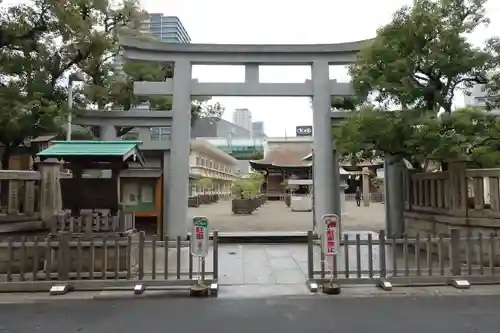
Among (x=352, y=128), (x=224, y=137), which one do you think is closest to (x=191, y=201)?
(x=352, y=128)

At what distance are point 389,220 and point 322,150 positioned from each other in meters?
2.95

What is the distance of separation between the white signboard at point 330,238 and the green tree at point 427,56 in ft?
14.2

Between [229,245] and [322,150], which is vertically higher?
[322,150]

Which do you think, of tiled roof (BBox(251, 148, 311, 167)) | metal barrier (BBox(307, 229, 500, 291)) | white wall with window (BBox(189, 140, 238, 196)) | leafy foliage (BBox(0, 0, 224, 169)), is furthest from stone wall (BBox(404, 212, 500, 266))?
tiled roof (BBox(251, 148, 311, 167))

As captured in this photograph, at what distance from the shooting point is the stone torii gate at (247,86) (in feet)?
40.5

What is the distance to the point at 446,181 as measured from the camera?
9.77 meters

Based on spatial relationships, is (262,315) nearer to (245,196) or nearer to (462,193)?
(462,193)

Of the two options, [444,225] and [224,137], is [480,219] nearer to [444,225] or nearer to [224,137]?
[444,225]

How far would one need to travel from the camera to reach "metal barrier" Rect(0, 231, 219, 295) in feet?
22.4

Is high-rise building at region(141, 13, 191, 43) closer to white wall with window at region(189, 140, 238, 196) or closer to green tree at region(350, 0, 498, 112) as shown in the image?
white wall with window at region(189, 140, 238, 196)

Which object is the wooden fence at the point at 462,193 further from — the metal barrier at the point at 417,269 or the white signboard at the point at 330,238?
the white signboard at the point at 330,238

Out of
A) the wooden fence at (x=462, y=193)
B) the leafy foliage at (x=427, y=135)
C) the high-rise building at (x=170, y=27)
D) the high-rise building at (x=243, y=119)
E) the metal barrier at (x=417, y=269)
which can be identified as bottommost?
the metal barrier at (x=417, y=269)

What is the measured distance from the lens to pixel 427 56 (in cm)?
955

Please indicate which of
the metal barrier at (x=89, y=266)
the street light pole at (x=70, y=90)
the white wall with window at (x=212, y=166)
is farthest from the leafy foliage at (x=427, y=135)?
the white wall with window at (x=212, y=166)
